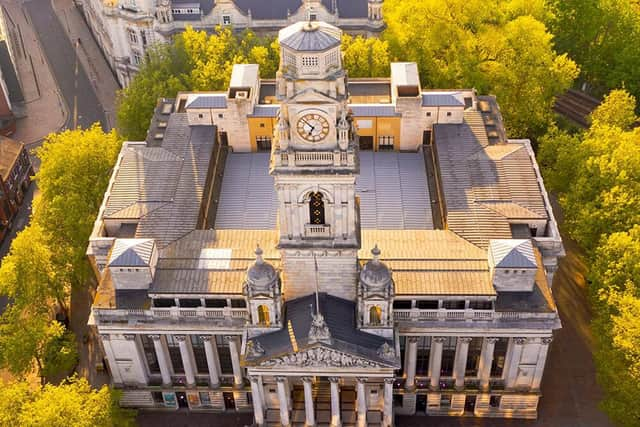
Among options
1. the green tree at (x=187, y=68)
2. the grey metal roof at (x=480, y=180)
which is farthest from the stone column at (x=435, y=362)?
the green tree at (x=187, y=68)

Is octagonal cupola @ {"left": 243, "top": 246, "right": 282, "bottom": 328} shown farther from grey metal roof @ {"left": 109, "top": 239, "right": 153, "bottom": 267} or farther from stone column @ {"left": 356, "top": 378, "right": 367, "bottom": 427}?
grey metal roof @ {"left": 109, "top": 239, "right": 153, "bottom": 267}

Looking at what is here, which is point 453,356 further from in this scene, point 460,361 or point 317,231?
point 317,231

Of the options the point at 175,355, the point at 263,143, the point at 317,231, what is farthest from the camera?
the point at 263,143

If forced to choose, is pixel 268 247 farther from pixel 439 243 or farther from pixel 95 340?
pixel 95 340

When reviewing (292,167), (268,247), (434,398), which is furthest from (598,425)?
(292,167)

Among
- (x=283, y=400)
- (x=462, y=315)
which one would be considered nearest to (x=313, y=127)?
(x=462, y=315)

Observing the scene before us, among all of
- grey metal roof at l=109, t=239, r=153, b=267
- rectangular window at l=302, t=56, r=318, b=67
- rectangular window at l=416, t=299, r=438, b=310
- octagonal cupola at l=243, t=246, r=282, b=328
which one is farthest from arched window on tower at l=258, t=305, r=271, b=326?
rectangular window at l=302, t=56, r=318, b=67
